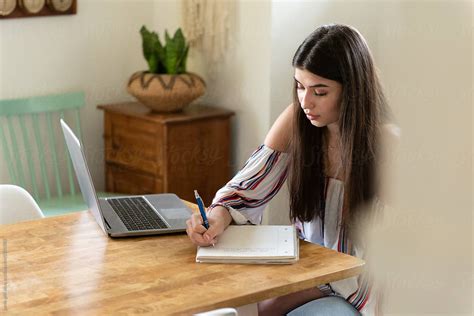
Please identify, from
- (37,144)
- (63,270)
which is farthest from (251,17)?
(63,270)

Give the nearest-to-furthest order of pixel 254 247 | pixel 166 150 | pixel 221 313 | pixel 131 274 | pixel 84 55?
pixel 221 313, pixel 131 274, pixel 254 247, pixel 166 150, pixel 84 55

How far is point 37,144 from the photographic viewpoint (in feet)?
11.2

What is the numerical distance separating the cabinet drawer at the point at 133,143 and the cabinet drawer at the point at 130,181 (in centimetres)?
3

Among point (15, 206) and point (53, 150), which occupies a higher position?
point (15, 206)

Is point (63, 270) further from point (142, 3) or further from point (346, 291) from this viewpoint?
point (142, 3)

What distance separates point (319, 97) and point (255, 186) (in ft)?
0.95

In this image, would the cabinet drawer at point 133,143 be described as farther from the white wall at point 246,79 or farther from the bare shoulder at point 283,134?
the bare shoulder at point 283,134

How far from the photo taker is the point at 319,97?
1.78m

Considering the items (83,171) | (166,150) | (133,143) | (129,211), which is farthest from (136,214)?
(133,143)

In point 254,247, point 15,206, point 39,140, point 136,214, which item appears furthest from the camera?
point 39,140

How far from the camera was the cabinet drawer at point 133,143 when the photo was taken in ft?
10.6

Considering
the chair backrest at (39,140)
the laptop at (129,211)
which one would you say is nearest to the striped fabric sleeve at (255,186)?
the laptop at (129,211)

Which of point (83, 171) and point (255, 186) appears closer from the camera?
point (83, 171)

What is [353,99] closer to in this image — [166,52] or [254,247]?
[254,247]
